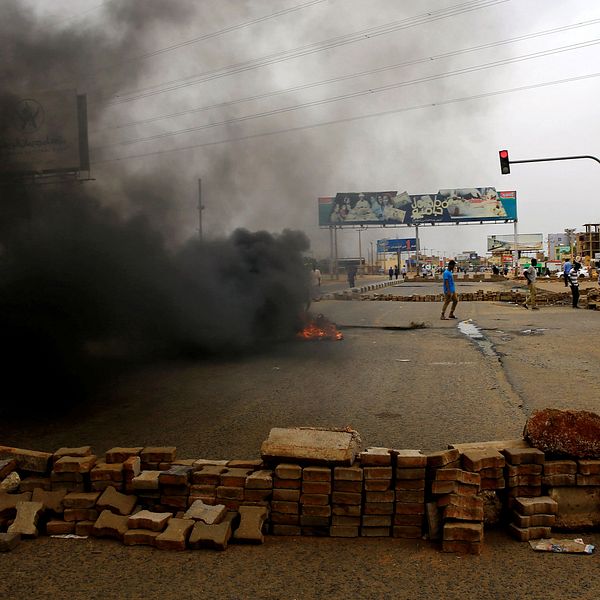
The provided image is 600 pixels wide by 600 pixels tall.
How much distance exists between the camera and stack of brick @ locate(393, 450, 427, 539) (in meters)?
3.38

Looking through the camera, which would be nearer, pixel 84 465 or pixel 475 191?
pixel 84 465

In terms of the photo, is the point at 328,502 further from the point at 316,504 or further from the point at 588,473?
the point at 588,473

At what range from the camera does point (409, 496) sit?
3.40m

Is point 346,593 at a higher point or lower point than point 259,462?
lower

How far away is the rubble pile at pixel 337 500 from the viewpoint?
3.31 metres

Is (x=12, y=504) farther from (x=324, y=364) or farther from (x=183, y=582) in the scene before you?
(x=324, y=364)

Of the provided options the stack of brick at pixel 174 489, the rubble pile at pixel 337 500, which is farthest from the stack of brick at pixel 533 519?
the stack of brick at pixel 174 489

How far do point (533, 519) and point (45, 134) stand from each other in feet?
31.8

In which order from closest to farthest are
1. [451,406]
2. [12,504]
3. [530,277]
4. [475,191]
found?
[12,504]
[451,406]
[530,277]
[475,191]

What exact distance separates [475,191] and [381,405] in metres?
51.9

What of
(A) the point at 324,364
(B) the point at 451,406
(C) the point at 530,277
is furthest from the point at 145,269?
(C) the point at 530,277

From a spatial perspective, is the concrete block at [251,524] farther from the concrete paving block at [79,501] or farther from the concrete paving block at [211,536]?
the concrete paving block at [79,501]

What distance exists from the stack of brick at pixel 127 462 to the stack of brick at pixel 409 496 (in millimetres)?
1632

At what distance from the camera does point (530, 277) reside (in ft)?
62.4
